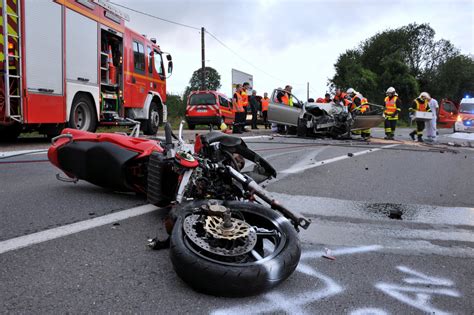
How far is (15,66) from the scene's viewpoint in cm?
778

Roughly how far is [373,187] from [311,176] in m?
0.89

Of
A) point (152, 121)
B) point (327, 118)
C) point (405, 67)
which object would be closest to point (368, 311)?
point (327, 118)

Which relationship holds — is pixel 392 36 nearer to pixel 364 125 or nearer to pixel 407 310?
pixel 364 125

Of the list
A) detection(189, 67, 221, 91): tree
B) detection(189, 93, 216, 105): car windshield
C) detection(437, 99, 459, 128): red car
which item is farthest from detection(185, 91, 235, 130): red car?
detection(189, 67, 221, 91): tree

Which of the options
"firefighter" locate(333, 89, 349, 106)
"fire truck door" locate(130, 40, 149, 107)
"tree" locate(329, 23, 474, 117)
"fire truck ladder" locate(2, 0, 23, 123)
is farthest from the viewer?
"tree" locate(329, 23, 474, 117)

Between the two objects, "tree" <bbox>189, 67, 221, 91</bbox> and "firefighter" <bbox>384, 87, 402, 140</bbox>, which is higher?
"tree" <bbox>189, 67, 221, 91</bbox>

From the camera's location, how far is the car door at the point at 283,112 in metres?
13.4

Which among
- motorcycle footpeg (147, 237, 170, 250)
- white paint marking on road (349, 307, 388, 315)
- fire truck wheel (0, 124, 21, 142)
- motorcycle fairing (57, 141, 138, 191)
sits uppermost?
fire truck wheel (0, 124, 21, 142)

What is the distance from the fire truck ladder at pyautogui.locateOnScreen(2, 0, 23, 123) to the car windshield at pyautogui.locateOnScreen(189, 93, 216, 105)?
10116 millimetres

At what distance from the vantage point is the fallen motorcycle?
6.91ft

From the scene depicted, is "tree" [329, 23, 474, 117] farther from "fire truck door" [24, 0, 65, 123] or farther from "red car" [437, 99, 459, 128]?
"fire truck door" [24, 0, 65, 123]

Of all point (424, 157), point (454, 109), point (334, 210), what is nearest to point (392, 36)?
point (454, 109)

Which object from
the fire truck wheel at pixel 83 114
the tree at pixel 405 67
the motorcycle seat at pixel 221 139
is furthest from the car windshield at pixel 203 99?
the tree at pixel 405 67

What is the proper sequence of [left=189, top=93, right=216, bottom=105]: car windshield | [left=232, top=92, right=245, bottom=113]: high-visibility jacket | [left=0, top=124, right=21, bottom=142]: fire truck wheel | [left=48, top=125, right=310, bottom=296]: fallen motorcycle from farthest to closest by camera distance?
[left=189, top=93, right=216, bottom=105]: car windshield
[left=232, top=92, right=245, bottom=113]: high-visibility jacket
[left=0, top=124, right=21, bottom=142]: fire truck wheel
[left=48, top=125, right=310, bottom=296]: fallen motorcycle
